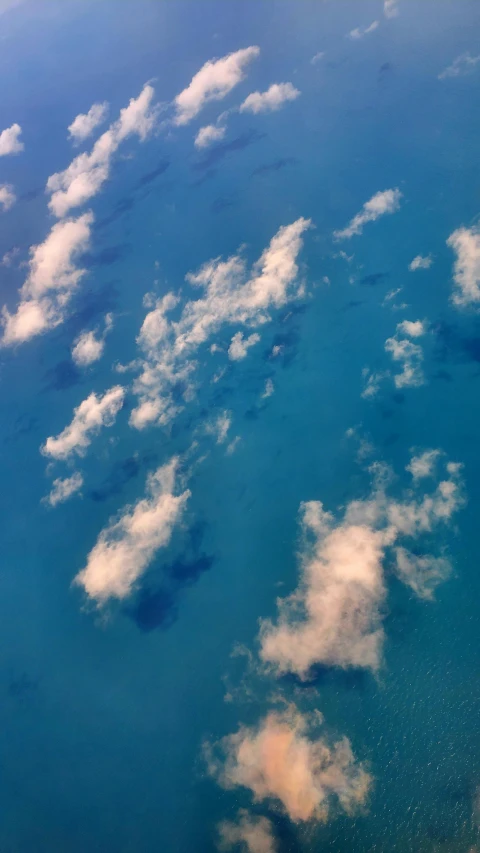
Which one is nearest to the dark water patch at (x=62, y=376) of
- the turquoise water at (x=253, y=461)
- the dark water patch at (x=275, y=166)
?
the turquoise water at (x=253, y=461)

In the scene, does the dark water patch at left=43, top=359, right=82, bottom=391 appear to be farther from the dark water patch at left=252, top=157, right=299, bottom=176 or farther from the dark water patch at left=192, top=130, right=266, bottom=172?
the dark water patch at left=252, top=157, right=299, bottom=176

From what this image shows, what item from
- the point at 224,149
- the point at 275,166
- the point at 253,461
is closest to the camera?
the point at 253,461

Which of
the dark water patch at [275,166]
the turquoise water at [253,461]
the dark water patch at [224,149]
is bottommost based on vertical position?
the turquoise water at [253,461]

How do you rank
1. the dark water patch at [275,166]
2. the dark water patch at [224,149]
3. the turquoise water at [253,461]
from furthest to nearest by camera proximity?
1. the dark water patch at [224,149]
2. the dark water patch at [275,166]
3. the turquoise water at [253,461]

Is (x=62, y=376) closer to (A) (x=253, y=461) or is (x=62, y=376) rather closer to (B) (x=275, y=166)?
(A) (x=253, y=461)

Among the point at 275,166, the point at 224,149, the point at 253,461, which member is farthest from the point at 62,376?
the point at 224,149

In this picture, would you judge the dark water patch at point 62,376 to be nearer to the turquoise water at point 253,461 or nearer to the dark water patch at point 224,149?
the turquoise water at point 253,461

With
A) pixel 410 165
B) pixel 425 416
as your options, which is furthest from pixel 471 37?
pixel 425 416
